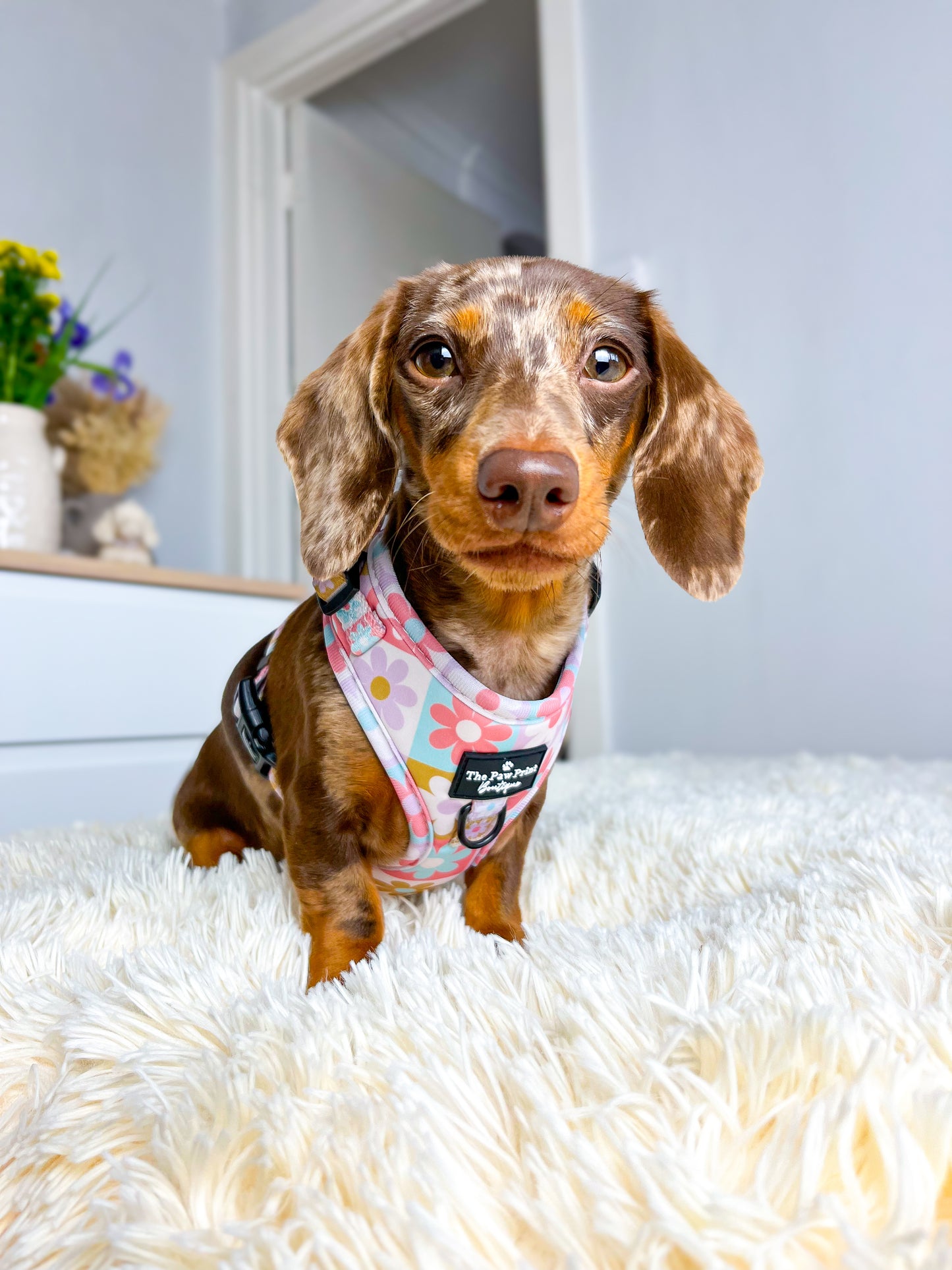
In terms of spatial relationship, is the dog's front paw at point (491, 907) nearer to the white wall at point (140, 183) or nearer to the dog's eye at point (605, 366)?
the dog's eye at point (605, 366)

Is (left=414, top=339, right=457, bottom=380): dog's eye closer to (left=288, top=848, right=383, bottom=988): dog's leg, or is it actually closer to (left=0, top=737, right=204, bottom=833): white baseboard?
(left=288, top=848, right=383, bottom=988): dog's leg

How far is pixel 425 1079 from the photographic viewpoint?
0.53 meters

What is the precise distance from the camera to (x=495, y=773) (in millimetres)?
878

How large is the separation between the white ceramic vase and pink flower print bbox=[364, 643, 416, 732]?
5.86ft

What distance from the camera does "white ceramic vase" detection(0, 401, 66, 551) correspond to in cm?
228

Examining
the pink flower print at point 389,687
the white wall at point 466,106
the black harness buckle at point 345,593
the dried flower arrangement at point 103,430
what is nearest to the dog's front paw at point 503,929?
the pink flower print at point 389,687

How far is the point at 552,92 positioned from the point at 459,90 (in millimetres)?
1838

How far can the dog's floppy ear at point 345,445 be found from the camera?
3.10 feet

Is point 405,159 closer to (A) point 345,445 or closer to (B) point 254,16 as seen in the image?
(B) point 254,16

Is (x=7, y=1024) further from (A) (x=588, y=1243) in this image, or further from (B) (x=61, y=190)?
(B) (x=61, y=190)

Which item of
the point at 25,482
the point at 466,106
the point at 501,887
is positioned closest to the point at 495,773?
the point at 501,887

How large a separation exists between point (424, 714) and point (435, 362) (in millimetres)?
398

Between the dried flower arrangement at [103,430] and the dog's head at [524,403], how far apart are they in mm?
1994

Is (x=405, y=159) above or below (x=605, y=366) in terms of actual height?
above
